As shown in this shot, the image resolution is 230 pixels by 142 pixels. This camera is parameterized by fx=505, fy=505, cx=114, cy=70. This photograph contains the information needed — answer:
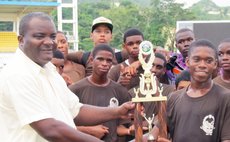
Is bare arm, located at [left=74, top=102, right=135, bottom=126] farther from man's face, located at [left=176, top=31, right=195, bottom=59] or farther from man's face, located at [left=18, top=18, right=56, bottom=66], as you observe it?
man's face, located at [left=176, top=31, right=195, bottom=59]

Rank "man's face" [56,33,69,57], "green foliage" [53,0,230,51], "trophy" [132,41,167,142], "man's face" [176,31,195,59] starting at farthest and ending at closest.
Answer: "green foliage" [53,0,230,51], "man's face" [56,33,69,57], "man's face" [176,31,195,59], "trophy" [132,41,167,142]

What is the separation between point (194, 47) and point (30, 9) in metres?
24.5

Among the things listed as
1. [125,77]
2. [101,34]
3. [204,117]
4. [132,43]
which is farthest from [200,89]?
[101,34]

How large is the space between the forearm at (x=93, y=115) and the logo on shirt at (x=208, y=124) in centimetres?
69

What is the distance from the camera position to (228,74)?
505 centimetres

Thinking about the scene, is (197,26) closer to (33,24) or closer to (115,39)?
(33,24)

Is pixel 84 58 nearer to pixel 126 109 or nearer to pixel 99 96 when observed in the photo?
pixel 99 96

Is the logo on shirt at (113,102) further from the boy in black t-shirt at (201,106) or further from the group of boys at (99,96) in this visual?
the boy in black t-shirt at (201,106)

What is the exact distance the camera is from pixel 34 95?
10.5 ft

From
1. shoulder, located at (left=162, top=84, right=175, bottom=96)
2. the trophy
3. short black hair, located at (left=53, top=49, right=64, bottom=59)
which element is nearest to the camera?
the trophy

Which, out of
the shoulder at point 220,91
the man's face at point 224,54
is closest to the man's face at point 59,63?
the man's face at point 224,54

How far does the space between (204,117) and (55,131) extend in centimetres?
135

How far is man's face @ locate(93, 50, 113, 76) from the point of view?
5287 mm

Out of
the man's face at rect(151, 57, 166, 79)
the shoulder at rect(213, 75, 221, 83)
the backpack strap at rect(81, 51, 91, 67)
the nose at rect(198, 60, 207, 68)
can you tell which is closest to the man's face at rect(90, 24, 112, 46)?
the backpack strap at rect(81, 51, 91, 67)
